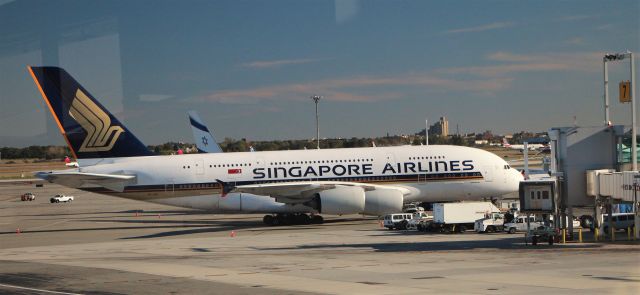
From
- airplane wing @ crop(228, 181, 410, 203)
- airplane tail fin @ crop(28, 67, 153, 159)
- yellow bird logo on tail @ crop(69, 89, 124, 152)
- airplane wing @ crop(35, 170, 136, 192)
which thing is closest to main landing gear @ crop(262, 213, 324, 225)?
airplane wing @ crop(228, 181, 410, 203)

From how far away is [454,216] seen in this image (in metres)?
45.0

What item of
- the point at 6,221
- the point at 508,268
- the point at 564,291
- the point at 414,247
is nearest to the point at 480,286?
Answer: the point at 564,291

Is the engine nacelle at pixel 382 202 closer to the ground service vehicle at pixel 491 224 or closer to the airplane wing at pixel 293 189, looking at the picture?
the airplane wing at pixel 293 189

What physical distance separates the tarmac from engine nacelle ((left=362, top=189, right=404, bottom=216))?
1472mm

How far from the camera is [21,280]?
28.5 m

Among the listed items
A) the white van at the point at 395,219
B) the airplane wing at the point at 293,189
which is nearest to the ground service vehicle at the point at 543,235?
the white van at the point at 395,219

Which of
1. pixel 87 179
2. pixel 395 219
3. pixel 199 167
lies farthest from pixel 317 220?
pixel 87 179

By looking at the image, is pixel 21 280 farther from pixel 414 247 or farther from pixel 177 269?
pixel 414 247

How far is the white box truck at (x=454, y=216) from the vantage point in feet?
147

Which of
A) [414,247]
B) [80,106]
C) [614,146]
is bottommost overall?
[414,247]

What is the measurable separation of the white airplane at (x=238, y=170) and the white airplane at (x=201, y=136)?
2419 cm

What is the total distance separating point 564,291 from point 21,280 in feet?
55.5

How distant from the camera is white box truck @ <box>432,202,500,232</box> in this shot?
44750mm

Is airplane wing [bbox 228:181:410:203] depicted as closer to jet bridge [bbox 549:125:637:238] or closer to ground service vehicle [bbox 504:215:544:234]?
ground service vehicle [bbox 504:215:544:234]
